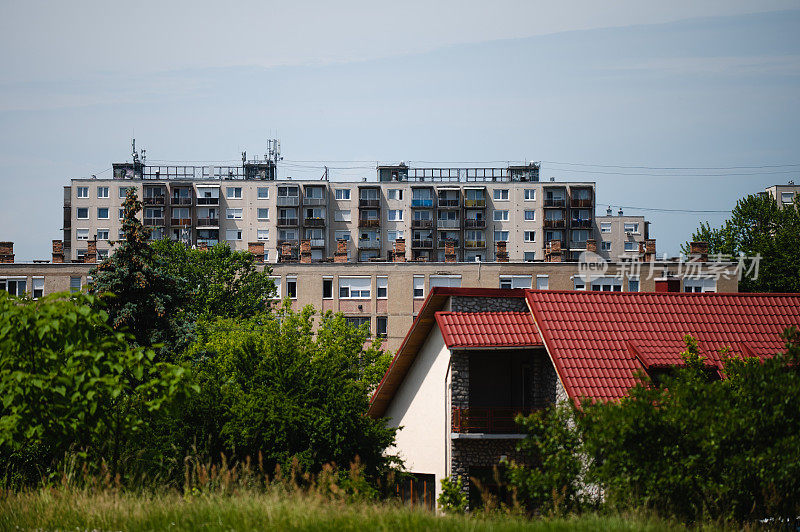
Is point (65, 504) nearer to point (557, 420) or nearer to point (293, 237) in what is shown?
point (557, 420)

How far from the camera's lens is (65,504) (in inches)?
508

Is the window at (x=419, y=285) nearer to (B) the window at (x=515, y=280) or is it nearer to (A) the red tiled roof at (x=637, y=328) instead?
(B) the window at (x=515, y=280)

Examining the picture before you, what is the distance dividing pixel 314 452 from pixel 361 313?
54.7 m

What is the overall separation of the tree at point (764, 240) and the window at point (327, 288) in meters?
29.1

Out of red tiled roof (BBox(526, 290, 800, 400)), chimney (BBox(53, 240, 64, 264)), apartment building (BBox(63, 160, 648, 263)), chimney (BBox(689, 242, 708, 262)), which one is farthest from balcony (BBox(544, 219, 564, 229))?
red tiled roof (BBox(526, 290, 800, 400))

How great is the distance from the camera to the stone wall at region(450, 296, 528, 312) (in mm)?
29719

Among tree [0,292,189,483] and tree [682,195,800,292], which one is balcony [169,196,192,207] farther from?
tree [0,292,189,483]

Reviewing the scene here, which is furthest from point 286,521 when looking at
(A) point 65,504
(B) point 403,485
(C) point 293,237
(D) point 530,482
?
(C) point 293,237

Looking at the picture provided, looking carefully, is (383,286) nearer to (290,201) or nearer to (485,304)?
(290,201)

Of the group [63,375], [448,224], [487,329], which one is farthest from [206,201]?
[63,375]

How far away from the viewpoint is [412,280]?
80125 mm

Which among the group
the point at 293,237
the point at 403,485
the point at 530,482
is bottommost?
the point at 403,485

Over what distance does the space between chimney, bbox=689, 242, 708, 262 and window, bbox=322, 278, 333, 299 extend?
2902cm

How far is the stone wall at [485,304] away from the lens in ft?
97.5
